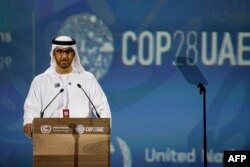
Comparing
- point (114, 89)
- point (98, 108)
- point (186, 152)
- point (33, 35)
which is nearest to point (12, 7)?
point (33, 35)

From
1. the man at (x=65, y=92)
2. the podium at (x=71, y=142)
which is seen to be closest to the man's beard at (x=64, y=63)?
the man at (x=65, y=92)

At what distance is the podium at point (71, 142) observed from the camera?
5566mm

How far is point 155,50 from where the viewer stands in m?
7.88

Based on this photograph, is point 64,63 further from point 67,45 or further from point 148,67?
point 148,67

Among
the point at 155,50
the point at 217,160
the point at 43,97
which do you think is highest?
the point at 155,50

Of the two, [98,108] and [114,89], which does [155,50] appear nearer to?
[114,89]

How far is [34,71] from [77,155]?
7.79 feet

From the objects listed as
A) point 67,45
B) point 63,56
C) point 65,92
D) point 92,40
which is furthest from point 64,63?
point 92,40

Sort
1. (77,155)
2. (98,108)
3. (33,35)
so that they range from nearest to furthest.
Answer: (77,155)
(98,108)
(33,35)

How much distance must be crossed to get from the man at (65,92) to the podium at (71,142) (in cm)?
75

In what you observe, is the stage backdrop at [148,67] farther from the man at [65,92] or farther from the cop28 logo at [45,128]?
the cop28 logo at [45,128]

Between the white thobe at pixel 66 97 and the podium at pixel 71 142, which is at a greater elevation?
the white thobe at pixel 66 97

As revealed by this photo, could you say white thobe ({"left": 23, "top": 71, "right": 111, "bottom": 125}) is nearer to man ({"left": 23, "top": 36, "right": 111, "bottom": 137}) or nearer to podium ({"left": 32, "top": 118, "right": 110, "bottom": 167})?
man ({"left": 23, "top": 36, "right": 111, "bottom": 137})

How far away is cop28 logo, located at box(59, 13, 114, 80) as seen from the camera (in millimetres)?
7801
